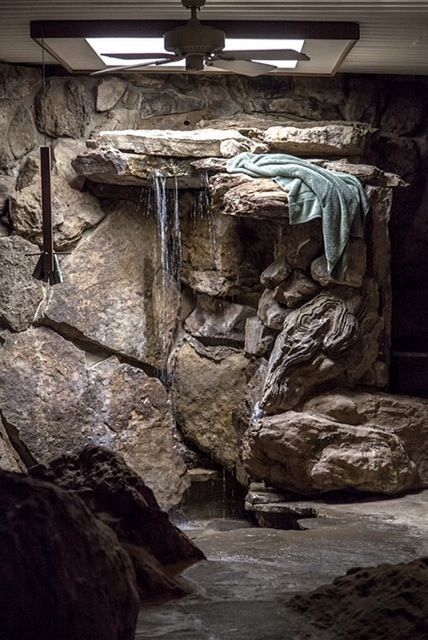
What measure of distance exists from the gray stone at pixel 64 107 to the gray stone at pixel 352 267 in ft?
8.69

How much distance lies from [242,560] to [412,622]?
102 inches

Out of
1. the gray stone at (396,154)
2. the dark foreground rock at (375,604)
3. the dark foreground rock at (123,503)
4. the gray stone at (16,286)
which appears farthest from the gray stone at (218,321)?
the dark foreground rock at (375,604)

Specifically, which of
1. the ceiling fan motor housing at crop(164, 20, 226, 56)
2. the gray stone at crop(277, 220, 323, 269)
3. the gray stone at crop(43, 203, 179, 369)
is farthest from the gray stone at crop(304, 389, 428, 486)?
the ceiling fan motor housing at crop(164, 20, 226, 56)

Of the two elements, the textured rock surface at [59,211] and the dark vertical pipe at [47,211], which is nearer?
the dark vertical pipe at [47,211]

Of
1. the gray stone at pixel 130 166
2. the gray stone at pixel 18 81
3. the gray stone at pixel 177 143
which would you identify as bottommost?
the gray stone at pixel 130 166

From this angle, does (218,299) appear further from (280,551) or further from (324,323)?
(280,551)

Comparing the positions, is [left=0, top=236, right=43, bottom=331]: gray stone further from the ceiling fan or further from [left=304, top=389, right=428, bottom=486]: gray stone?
the ceiling fan

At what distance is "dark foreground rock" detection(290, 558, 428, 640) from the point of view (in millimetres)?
3258

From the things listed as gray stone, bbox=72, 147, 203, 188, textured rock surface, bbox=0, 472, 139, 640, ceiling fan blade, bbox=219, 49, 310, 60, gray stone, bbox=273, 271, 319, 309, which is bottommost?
textured rock surface, bbox=0, 472, 139, 640

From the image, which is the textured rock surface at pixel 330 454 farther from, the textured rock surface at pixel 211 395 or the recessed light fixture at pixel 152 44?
the recessed light fixture at pixel 152 44

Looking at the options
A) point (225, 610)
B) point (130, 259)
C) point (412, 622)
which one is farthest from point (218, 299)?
point (412, 622)

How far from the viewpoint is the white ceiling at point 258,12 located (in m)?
6.76

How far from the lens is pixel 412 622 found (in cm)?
324

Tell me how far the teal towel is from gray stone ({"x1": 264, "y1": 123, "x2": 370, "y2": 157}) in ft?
1.68
